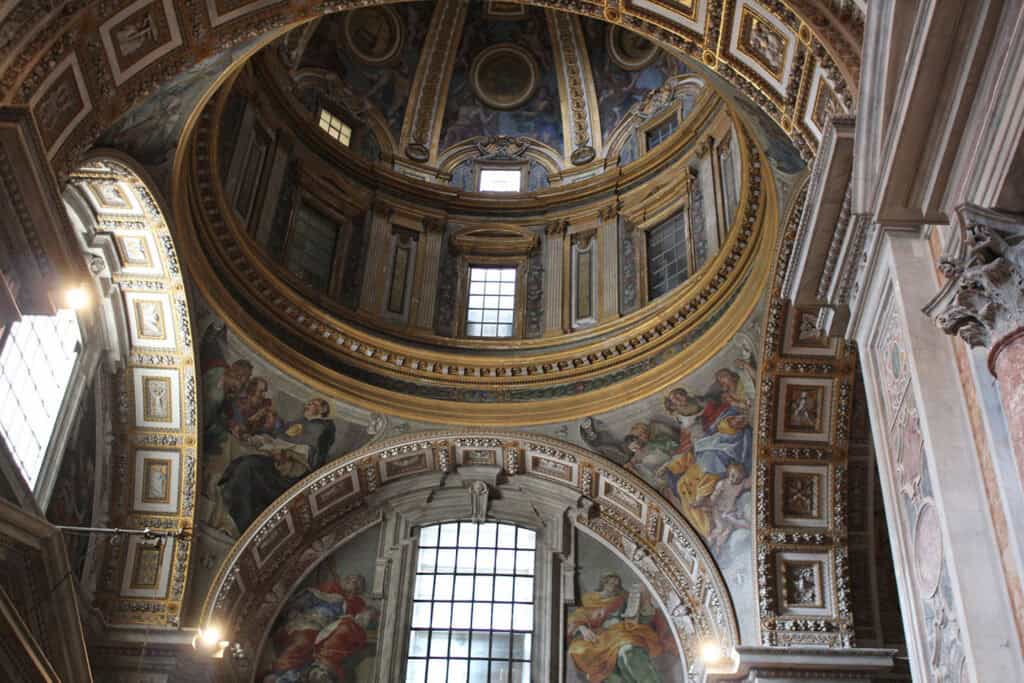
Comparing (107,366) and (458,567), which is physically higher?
(107,366)

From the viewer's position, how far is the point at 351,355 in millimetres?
18344

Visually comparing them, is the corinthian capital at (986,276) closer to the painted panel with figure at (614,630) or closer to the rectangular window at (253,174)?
the painted panel with figure at (614,630)

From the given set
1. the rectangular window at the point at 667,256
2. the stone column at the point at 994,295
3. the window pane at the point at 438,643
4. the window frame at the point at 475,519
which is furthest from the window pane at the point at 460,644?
the stone column at the point at 994,295

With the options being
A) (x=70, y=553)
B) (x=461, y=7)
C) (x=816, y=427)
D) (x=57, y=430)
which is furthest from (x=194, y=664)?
(x=461, y=7)

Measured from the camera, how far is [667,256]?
1938 centimetres

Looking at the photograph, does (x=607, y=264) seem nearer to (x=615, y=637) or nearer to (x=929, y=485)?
(x=615, y=637)

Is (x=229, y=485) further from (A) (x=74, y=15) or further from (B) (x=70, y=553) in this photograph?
(A) (x=74, y=15)

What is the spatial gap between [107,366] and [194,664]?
14.9 feet

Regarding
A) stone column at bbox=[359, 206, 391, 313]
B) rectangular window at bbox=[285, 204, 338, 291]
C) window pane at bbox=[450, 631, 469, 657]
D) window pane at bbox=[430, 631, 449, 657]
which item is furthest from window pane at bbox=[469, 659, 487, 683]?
rectangular window at bbox=[285, 204, 338, 291]

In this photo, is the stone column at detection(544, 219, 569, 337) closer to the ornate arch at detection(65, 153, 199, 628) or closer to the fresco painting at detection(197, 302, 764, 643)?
the fresco painting at detection(197, 302, 764, 643)

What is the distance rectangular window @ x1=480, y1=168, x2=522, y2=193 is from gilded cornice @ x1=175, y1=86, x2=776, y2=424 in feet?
13.1

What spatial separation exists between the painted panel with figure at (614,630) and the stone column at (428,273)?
193 inches

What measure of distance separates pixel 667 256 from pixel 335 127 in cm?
681

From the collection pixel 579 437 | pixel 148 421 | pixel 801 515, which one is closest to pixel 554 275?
pixel 579 437
